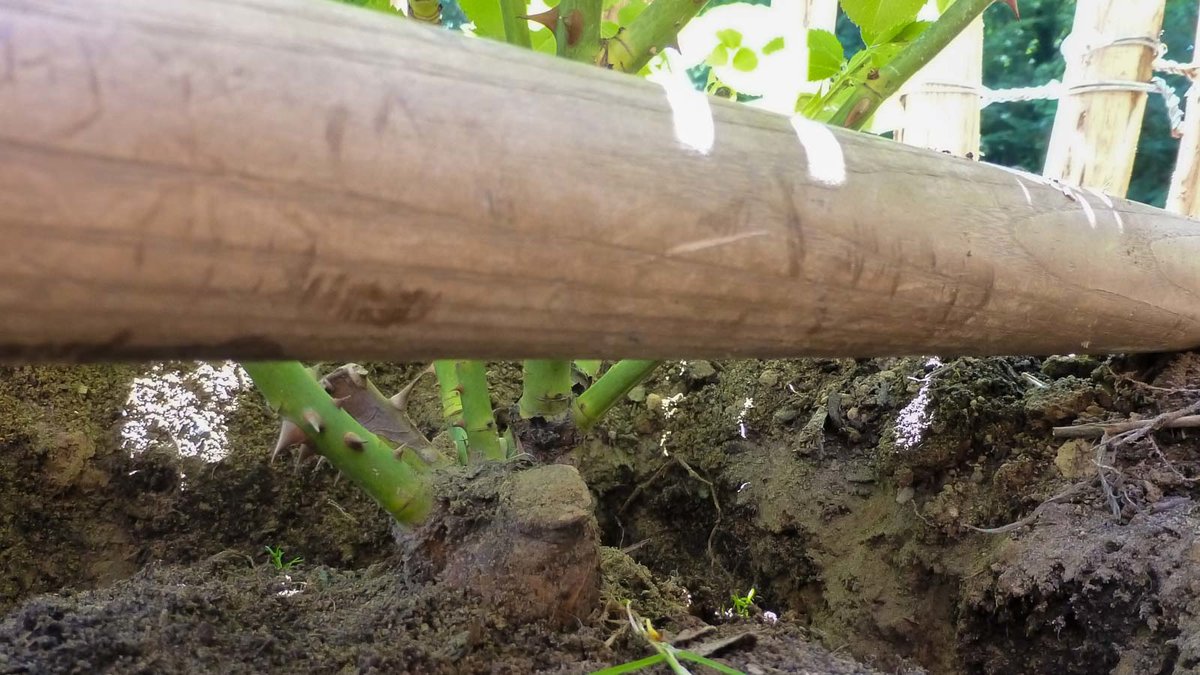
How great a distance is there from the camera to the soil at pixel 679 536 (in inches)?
27.0

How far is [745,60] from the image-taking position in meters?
1.14

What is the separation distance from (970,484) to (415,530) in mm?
646

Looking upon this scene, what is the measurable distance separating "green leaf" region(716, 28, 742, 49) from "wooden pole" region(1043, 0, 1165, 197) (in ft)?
3.63

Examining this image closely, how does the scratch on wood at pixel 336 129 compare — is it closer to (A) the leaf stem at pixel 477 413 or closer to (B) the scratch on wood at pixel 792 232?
(B) the scratch on wood at pixel 792 232

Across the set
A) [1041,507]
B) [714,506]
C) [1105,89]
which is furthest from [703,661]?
[1105,89]

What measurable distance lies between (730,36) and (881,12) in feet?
0.92

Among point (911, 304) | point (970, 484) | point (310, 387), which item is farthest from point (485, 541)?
point (970, 484)

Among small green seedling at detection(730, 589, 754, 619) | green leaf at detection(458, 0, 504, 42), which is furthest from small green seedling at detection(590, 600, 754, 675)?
green leaf at detection(458, 0, 504, 42)

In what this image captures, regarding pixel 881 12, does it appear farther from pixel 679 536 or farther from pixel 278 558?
pixel 278 558

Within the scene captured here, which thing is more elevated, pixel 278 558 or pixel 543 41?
pixel 543 41

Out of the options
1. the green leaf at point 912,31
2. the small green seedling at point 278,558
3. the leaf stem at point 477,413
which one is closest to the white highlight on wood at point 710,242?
the leaf stem at point 477,413

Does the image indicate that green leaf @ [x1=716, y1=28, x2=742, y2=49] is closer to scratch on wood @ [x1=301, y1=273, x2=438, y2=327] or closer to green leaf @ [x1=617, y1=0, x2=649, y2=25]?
green leaf @ [x1=617, y1=0, x2=649, y2=25]

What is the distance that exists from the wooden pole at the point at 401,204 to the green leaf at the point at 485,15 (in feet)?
1.48

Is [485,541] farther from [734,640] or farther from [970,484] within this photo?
[970,484]
